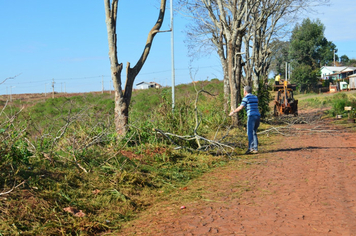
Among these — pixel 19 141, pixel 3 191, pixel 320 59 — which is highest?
pixel 320 59

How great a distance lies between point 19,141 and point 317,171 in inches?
233

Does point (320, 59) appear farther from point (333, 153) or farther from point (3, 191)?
point (3, 191)

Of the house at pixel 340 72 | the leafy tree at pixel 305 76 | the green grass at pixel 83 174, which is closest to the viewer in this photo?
the green grass at pixel 83 174

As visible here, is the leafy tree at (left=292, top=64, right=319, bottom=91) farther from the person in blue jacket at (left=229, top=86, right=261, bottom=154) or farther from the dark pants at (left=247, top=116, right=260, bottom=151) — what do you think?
the dark pants at (left=247, top=116, right=260, bottom=151)

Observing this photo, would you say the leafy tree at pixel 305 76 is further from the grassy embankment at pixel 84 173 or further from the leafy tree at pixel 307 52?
the grassy embankment at pixel 84 173

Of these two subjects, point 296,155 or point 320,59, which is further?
point 320,59

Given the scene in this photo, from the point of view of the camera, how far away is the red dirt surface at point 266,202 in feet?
15.3

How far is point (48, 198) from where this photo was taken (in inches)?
209

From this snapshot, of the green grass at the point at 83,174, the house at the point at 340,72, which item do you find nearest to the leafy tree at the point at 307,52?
the house at the point at 340,72

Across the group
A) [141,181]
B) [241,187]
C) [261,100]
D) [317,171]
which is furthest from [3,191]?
[261,100]

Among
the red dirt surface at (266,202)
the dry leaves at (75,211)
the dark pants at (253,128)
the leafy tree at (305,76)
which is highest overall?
the leafy tree at (305,76)

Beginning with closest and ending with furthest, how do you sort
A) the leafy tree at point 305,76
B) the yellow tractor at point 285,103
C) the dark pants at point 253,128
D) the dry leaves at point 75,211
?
the dry leaves at point 75,211 < the dark pants at point 253,128 < the yellow tractor at point 285,103 < the leafy tree at point 305,76

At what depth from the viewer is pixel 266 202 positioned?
5730mm

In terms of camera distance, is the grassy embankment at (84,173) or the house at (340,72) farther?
the house at (340,72)
